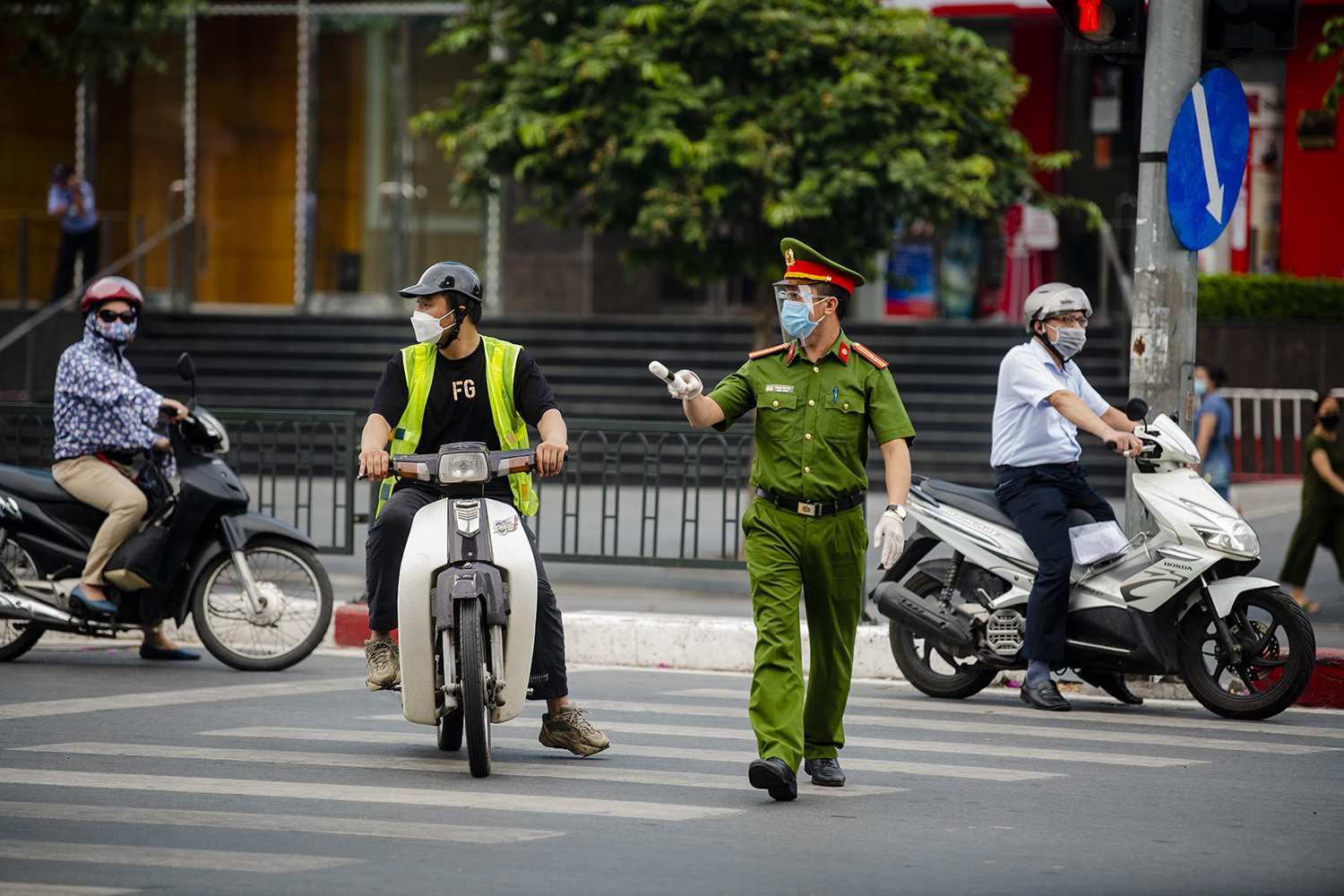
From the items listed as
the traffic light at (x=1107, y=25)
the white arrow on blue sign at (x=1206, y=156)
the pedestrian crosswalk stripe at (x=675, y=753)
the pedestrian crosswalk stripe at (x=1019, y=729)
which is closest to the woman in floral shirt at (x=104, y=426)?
the pedestrian crosswalk stripe at (x=675, y=753)

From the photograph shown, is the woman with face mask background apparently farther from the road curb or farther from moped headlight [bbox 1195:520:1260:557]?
moped headlight [bbox 1195:520:1260:557]

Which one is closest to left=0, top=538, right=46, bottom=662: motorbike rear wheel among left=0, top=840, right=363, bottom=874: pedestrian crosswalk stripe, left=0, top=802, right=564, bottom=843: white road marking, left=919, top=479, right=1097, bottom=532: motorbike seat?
left=0, top=802, right=564, bottom=843: white road marking

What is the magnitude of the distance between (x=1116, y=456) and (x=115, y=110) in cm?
1563

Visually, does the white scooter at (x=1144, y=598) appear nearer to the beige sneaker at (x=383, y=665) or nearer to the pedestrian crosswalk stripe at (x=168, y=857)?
the beige sneaker at (x=383, y=665)

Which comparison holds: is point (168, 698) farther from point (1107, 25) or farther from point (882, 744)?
point (1107, 25)

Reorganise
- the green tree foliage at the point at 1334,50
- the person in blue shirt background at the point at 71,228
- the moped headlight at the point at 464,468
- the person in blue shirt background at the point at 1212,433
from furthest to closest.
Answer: the person in blue shirt background at the point at 71,228, the person in blue shirt background at the point at 1212,433, the green tree foliage at the point at 1334,50, the moped headlight at the point at 464,468

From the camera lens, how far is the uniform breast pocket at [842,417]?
6.04 metres

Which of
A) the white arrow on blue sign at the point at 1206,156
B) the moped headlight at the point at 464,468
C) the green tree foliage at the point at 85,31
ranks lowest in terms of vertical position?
the moped headlight at the point at 464,468

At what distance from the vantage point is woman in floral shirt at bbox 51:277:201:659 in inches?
340

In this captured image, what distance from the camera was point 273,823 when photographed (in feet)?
17.7

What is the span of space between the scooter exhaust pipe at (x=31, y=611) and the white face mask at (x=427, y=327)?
3338 mm

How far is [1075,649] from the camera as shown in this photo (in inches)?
310

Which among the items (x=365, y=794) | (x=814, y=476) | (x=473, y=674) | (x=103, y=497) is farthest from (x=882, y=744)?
(x=103, y=497)

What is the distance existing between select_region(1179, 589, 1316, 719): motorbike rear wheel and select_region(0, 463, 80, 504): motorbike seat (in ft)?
17.6
